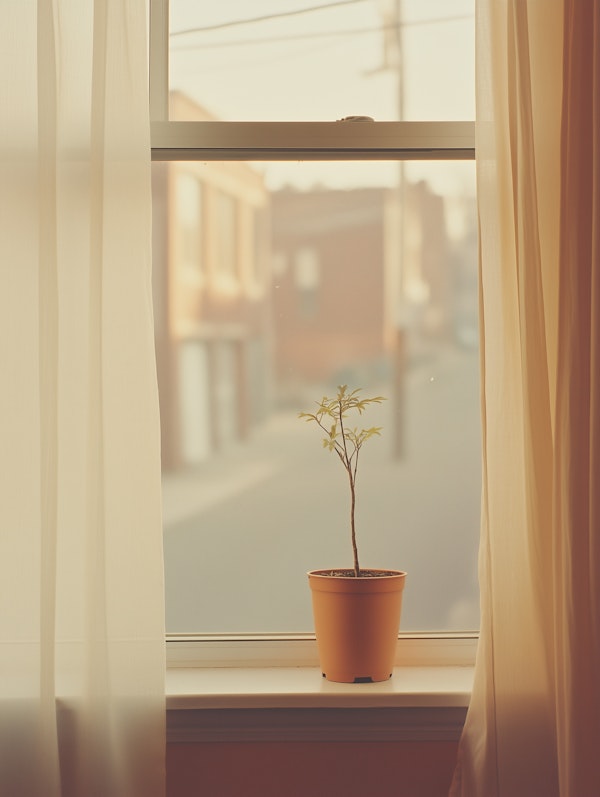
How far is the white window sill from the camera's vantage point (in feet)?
5.09

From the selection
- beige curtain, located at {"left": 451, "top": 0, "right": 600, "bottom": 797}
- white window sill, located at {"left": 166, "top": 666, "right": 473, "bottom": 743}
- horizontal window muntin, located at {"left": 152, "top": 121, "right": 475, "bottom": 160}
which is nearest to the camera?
beige curtain, located at {"left": 451, "top": 0, "right": 600, "bottom": 797}

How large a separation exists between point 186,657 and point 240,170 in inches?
39.3

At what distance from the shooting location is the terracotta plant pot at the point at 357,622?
1.59 meters

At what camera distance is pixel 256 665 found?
5.74 ft

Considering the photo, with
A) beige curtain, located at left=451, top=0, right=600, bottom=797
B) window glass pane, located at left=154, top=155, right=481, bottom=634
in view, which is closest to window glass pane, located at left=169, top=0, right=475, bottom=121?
window glass pane, located at left=154, top=155, right=481, bottom=634

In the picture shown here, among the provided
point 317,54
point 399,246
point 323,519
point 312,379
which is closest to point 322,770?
point 323,519

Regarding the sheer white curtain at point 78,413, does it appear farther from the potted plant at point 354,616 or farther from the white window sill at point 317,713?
the potted plant at point 354,616

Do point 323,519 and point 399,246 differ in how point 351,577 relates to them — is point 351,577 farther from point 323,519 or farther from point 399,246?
point 399,246

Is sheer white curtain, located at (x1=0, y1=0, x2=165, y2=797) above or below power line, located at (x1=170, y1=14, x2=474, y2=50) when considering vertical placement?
below

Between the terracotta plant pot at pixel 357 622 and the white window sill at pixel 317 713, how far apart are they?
1.4 inches

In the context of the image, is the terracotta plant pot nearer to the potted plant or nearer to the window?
the potted plant

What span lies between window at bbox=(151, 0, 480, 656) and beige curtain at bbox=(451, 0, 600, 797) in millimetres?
294

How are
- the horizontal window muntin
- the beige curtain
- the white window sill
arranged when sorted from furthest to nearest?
1. the horizontal window muntin
2. the white window sill
3. the beige curtain

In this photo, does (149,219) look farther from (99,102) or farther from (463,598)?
(463,598)
